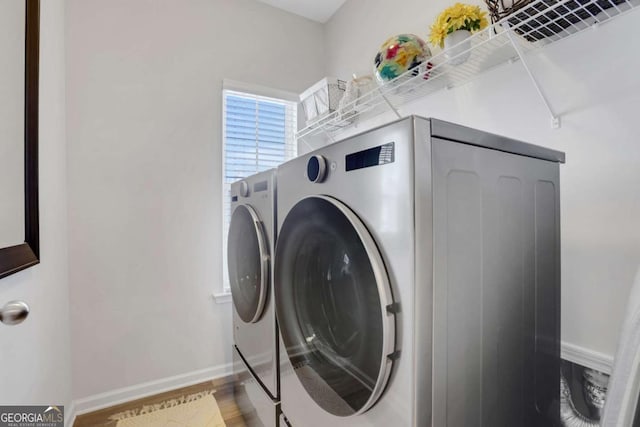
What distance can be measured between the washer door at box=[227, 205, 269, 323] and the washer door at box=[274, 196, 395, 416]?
17 centimetres

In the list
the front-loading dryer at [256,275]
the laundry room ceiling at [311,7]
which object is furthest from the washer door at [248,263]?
the laundry room ceiling at [311,7]

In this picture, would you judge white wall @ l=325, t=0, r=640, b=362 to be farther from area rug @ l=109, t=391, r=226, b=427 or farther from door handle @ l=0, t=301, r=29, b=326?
area rug @ l=109, t=391, r=226, b=427

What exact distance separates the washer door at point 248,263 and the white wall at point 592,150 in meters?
1.10

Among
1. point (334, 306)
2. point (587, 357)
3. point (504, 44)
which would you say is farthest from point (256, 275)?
point (504, 44)

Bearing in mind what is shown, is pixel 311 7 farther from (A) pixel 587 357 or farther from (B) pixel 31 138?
(A) pixel 587 357

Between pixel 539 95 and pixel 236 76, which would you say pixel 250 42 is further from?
pixel 539 95

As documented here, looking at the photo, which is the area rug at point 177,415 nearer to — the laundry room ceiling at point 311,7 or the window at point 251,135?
the window at point 251,135

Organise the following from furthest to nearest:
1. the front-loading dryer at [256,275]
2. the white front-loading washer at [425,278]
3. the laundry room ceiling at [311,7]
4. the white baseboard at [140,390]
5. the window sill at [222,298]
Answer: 1. the laundry room ceiling at [311,7]
2. the window sill at [222,298]
3. the white baseboard at [140,390]
4. the front-loading dryer at [256,275]
5. the white front-loading washer at [425,278]

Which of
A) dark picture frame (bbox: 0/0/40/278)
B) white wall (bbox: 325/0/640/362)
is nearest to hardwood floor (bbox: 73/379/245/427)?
dark picture frame (bbox: 0/0/40/278)

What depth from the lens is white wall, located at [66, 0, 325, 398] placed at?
1683mm

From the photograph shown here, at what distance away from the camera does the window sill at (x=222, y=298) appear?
6.55 ft

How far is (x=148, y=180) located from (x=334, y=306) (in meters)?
1.55

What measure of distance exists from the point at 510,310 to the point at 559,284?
0.35 metres

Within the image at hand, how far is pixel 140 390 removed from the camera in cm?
179
